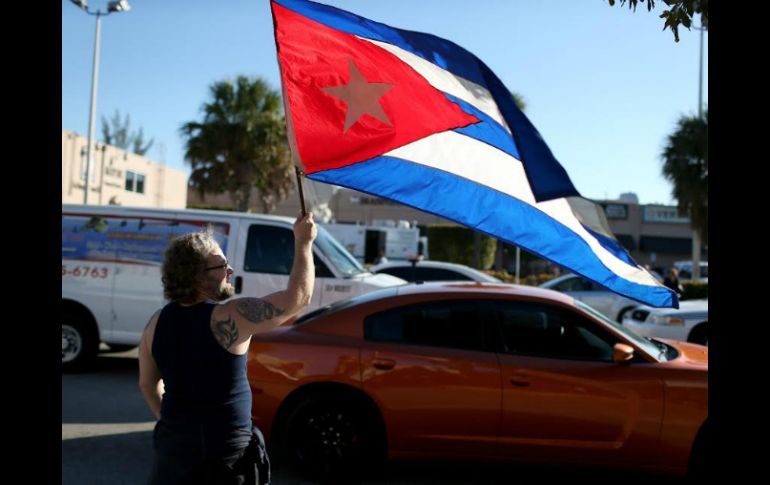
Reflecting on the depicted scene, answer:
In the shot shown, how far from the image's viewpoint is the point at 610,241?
3795mm

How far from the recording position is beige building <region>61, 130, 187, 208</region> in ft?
92.3

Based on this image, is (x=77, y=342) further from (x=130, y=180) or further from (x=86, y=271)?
(x=130, y=180)

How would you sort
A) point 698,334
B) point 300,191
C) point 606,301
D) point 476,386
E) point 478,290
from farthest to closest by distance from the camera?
point 606,301 → point 698,334 → point 478,290 → point 476,386 → point 300,191

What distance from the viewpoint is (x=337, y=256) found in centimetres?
931

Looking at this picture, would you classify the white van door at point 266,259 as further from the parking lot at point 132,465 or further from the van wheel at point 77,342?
the van wheel at point 77,342

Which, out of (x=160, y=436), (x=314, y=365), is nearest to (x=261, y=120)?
(x=314, y=365)

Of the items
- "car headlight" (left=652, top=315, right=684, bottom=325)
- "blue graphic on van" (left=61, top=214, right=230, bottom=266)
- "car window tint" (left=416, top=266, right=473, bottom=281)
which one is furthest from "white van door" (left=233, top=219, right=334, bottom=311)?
"car headlight" (left=652, top=315, right=684, bottom=325)

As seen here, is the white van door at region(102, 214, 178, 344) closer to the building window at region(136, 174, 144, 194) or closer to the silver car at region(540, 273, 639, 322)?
the silver car at region(540, 273, 639, 322)

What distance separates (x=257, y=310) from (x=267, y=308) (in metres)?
0.04

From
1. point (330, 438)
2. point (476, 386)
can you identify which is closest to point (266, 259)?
point (330, 438)

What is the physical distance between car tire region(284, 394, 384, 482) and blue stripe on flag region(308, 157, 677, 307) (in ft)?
7.28
